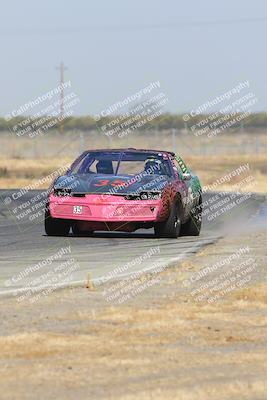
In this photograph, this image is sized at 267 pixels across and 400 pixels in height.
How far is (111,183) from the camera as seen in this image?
21.2 m

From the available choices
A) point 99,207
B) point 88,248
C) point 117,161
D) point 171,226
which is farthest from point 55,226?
point 88,248

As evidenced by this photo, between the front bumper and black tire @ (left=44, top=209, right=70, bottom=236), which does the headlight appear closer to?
the front bumper

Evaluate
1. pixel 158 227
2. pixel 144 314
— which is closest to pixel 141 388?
pixel 144 314

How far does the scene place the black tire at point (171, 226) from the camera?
21.2 metres

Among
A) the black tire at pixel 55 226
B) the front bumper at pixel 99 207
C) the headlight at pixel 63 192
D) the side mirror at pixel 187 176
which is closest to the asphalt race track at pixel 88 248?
the black tire at pixel 55 226

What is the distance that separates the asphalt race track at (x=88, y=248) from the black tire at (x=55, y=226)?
0.15 m

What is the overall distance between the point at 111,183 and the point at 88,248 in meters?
2.02

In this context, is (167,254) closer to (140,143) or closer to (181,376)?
(181,376)

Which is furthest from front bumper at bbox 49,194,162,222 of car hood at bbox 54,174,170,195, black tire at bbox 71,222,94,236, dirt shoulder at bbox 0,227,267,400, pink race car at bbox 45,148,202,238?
dirt shoulder at bbox 0,227,267,400

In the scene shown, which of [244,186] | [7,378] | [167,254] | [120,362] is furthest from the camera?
[244,186]

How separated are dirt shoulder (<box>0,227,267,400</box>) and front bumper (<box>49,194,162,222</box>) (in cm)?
608

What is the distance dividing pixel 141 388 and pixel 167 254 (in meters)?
10.1

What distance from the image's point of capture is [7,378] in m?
8.66

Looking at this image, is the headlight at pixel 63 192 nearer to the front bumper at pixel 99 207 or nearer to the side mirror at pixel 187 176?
the front bumper at pixel 99 207
